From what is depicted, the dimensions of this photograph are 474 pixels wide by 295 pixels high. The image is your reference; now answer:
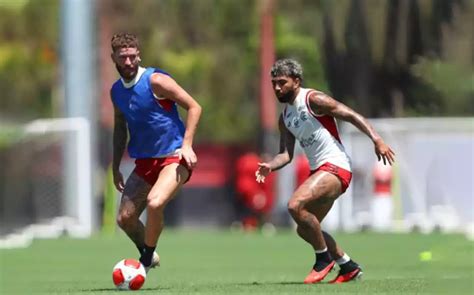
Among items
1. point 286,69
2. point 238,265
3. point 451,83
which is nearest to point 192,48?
point 451,83

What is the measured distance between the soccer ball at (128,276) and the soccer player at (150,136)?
337 millimetres

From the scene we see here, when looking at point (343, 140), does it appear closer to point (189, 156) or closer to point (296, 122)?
point (296, 122)

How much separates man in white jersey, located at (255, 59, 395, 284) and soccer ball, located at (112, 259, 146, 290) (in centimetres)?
156

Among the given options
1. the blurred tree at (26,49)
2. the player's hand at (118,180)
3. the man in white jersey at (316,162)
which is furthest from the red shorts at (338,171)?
the blurred tree at (26,49)

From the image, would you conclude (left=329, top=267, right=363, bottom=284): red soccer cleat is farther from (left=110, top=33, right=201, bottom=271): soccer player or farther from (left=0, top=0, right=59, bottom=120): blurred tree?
(left=0, top=0, right=59, bottom=120): blurred tree

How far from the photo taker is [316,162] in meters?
14.7

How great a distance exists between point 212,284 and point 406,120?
21824 mm

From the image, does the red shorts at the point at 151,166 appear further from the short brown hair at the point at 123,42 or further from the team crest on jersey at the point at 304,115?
the team crest on jersey at the point at 304,115

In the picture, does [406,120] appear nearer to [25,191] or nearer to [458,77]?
[458,77]

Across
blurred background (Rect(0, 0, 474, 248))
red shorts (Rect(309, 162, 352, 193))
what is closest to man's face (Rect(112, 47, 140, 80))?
red shorts (Rect(309, 162, 352, 193))

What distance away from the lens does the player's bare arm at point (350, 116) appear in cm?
1399

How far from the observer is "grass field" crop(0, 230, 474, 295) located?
1311 cm

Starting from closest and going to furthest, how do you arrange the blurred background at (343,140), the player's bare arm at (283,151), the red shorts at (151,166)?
the red shorts at (151,166), the player's bare arm at (283,151), the blurred background at (343,140)

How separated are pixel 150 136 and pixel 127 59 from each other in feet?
2.49
